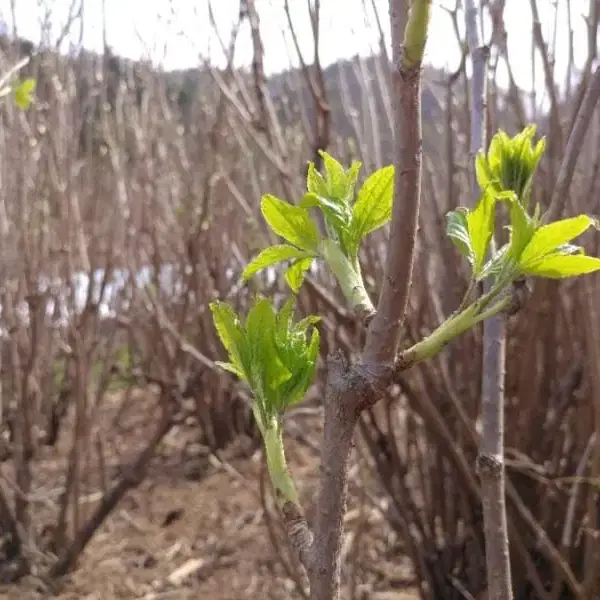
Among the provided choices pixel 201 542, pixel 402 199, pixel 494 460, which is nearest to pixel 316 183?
pixel 402 199

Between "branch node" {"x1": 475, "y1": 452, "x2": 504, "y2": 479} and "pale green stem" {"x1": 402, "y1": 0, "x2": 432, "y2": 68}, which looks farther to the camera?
"branch node" {"x1": 475, "y1": 452, "x2": 504, "y2": 479}

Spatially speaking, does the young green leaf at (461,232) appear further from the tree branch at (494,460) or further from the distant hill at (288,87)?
the distant hill at (288,87)

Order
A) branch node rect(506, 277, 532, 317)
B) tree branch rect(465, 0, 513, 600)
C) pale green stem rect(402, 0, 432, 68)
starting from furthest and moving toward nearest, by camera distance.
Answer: tree branch rect(465, 0, 513, 600)
branch node rect(506, 277, 532, 317)
pale green stem rect(402, 0, 432, 68)

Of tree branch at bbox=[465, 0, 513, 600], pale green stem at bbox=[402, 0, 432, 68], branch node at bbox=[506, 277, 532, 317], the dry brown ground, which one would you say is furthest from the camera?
the dry brown ground

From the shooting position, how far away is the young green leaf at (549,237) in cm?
42

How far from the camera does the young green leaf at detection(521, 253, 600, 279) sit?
429 mm

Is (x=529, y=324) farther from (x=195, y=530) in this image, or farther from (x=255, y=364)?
(x=195, y=530)

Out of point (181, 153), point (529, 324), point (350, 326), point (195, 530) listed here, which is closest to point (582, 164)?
point (529, 324)

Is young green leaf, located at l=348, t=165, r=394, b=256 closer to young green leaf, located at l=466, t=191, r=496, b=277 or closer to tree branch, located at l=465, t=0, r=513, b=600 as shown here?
young green leaf, located at l=466, t=191, r=496, b=277

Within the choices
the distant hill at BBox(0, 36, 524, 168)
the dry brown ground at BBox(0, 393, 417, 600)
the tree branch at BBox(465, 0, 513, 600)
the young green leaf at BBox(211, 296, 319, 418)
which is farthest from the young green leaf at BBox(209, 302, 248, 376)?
the distant hill at BBox(0, 36, 524, 168)

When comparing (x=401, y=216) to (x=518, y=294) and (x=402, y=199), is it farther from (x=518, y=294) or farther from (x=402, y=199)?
(x=518, y=294)

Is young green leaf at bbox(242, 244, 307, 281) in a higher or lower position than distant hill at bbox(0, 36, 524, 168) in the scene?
lower

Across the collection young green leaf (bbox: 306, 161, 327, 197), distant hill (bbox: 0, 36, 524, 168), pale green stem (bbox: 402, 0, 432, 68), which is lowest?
young green leaf (bbox: 306, 161, 327, 197)

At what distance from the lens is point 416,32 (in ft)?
1.20
